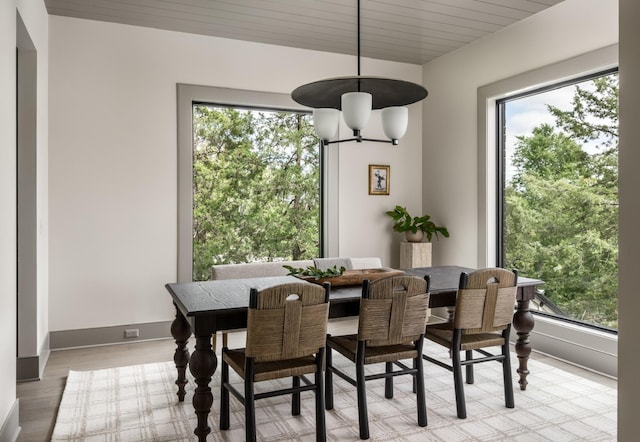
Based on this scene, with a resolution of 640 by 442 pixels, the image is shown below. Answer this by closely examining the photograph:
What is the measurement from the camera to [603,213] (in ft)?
12.2

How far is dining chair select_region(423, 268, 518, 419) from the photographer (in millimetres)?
2891

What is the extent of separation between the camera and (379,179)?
5.47 meters

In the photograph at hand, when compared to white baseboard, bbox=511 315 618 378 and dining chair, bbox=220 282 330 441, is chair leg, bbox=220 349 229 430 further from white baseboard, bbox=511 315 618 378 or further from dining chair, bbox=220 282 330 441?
white baseboard, bbox=511 315 618 378

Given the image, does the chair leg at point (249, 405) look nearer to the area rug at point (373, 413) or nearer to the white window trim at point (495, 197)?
the area rug at point (373, 413)

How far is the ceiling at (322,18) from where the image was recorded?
398 cm

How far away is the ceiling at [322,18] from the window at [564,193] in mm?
782

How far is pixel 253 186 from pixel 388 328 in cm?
268

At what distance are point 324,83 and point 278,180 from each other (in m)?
2.31

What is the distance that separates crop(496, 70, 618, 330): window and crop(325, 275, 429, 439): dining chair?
5.88 ft

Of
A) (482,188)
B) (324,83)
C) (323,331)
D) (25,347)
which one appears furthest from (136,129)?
(482,188)

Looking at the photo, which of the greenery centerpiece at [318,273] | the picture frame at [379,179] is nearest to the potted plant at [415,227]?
the picture frame at [379,179]

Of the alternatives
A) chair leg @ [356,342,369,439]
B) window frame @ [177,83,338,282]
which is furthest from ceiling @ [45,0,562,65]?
chair leg @ [356,342,369,439]

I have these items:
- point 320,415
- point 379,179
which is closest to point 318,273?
point 320,415

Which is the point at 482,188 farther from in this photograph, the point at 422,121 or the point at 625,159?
the point at 625,159
